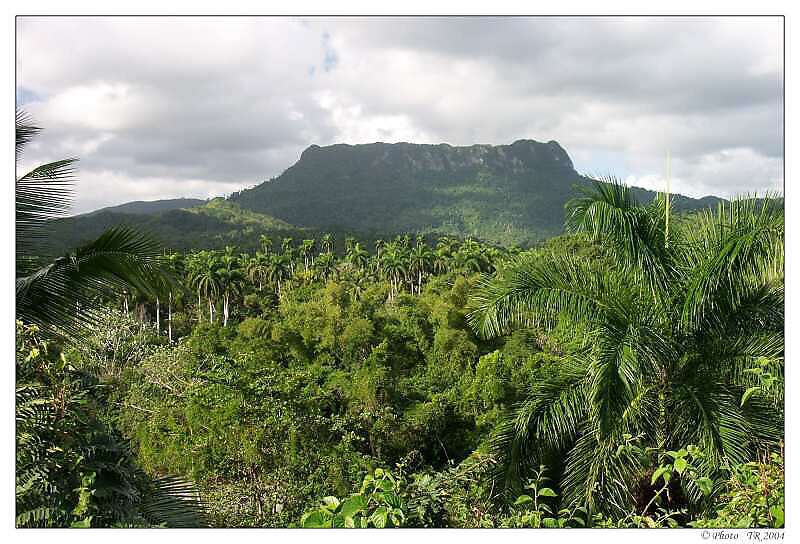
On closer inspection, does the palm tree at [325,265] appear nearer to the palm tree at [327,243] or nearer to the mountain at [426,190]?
the palm tree at [327,243]

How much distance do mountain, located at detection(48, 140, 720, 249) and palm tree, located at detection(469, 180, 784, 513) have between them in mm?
50366

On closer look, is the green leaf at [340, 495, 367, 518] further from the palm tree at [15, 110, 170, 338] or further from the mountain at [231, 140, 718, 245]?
the mountain at [231, 140, 718, 245]

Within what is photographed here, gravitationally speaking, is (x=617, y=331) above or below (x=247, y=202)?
below

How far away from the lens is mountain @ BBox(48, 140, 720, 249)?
68.4 m

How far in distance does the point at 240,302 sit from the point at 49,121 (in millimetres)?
35992

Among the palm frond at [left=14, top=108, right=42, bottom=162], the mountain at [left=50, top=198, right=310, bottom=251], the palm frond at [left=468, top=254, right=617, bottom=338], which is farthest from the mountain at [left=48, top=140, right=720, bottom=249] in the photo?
the palm frond at [left=14, top=108, right=42, bottom=162]

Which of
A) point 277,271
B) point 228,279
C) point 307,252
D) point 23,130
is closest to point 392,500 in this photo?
point 23,130

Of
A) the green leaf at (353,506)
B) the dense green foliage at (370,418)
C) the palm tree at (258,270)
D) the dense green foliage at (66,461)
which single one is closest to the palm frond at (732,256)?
the dense green foliage at (370,418)

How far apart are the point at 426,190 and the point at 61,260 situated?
102356 mm

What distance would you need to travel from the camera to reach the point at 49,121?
412cm

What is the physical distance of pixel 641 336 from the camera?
4.99 meters

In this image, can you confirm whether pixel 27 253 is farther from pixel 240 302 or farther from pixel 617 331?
pixel 240 302
